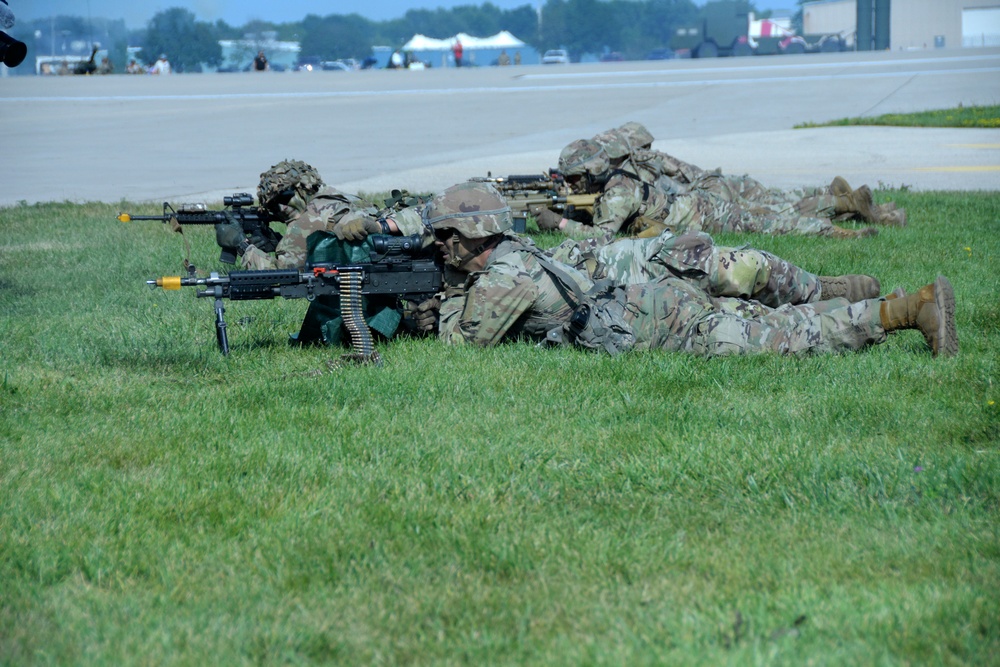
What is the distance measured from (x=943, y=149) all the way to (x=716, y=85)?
785 inches

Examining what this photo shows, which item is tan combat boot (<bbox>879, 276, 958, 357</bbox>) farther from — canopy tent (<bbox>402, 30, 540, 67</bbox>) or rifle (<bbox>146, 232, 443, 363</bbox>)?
canopy tent (<bbox>402, 30, 540, 67</bbox>)

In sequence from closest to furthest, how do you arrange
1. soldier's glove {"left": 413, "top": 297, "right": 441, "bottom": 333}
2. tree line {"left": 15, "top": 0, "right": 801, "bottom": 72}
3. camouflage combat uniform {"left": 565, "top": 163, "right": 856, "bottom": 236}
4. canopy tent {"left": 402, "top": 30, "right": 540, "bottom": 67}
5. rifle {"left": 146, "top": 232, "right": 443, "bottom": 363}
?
1. rifle {"left": 146, "top": 232, "right": 443, "bottom": 363}
2. soldier's glove {"left": 413, "top": 297, "right": 441, "bottom": 333}
3. camouflage combat uniform {"left": 565, "top": 163, "right": 856, "bottom": 236}
4. tree line {"left": 15, "top": 0, "right": 801, "bottom": 72}
5. canopy tent {"left": 402, "top": 30, "right": 540, "bottom": 67}

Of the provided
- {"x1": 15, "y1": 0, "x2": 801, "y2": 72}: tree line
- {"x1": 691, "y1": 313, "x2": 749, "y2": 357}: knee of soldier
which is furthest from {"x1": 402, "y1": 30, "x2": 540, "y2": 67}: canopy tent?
{"x1": 691, "y1": 313, "x2": 749, "y2": 357}: knee of soldier

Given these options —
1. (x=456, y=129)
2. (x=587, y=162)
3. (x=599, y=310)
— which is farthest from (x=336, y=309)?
(x=456, y=129)

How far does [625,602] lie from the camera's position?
3463 mm

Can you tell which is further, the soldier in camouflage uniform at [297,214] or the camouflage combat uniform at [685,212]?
the camouflage combat uniform at [685,212]

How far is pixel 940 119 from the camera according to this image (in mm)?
22234

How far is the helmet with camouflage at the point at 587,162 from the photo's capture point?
9875 millimetres

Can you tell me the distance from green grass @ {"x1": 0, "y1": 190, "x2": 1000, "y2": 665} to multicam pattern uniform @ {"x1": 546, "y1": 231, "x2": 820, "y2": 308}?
682mm

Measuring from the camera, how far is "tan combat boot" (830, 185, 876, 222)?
10.5 m

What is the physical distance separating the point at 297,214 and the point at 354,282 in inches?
96.6

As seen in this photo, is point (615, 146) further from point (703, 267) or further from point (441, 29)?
point (441, 29)

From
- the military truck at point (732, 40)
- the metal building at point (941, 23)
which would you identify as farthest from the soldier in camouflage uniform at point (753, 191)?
the metal building at point (941, 23)

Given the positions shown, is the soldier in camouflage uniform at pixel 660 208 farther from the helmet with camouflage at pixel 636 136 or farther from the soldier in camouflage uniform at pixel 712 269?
the soldier in camouflage uniform at pixel 712 269
